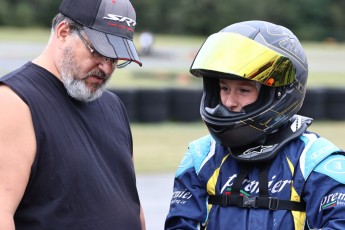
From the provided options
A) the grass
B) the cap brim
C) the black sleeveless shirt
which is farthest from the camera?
the grass

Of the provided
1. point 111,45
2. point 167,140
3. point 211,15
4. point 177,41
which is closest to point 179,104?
point 167,140

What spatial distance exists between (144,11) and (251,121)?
53.6 m

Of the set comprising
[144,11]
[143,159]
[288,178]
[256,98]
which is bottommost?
[144,11]

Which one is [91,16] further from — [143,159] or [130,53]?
[143,159]

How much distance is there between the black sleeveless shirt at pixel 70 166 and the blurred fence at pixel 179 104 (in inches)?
452

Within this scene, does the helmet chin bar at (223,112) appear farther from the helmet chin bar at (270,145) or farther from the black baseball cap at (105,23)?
the black baseball cap at (105,23)

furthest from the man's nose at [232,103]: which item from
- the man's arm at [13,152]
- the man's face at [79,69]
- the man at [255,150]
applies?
the man's arm at [13,152]

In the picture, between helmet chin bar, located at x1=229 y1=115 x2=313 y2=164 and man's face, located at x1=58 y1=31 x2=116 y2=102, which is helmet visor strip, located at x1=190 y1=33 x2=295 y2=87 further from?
man's face, located at x1=58 y1=31 x2=116 y2=102

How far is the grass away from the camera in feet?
38.5

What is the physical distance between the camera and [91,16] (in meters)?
3.36

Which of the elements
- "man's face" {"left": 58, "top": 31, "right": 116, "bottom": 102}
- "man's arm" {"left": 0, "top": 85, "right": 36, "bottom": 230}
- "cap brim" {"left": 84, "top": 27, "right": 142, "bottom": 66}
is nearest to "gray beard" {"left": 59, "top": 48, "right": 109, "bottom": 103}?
"man's face" {"left": 58, "top": 31, "right": 116, "bottom": 102}

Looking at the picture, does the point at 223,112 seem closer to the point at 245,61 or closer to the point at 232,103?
the point at 232,103

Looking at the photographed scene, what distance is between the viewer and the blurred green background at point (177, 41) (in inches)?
558

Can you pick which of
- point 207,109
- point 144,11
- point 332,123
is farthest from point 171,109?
point 144,11
